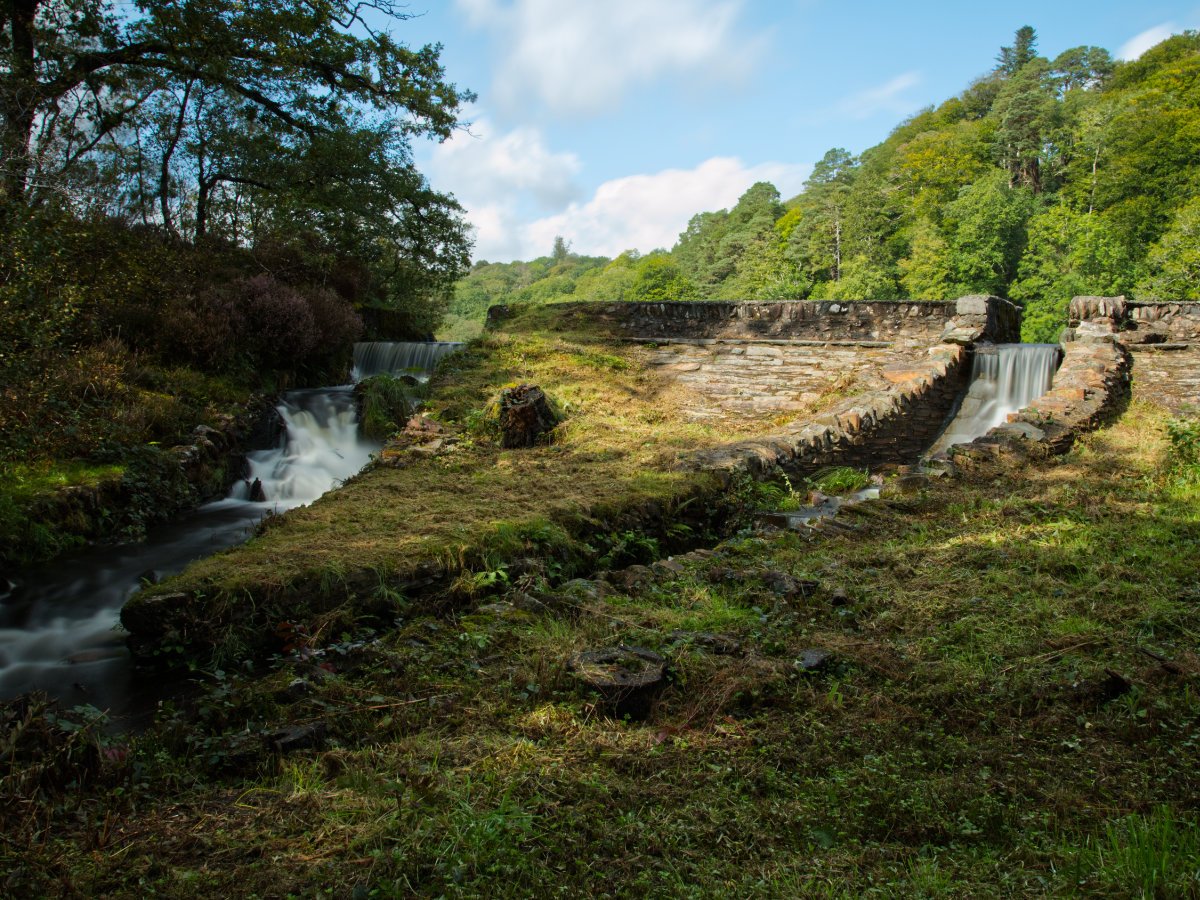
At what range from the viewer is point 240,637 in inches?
155

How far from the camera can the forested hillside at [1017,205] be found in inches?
1264

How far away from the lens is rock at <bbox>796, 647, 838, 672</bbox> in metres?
2.96

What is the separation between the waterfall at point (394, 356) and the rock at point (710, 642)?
12068 millimetres

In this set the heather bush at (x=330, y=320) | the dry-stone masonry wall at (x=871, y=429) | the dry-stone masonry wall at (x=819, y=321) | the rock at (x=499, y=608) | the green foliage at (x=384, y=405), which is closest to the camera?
the rock at (x=499, y=608)

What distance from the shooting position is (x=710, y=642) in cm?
318

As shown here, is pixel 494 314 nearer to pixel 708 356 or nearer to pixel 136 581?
pixel 708 356

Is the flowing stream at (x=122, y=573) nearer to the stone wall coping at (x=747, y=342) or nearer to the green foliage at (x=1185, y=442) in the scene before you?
the stone wall coping at (x=747, y=342)

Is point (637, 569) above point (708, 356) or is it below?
below

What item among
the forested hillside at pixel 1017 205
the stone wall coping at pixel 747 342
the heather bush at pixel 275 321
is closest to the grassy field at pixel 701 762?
the heather bush at pixel 275 321

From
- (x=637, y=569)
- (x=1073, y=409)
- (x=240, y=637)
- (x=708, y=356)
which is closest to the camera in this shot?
(x=240, y=637)

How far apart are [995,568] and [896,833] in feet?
9.05

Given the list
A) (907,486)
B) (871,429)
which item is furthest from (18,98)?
(871,429)

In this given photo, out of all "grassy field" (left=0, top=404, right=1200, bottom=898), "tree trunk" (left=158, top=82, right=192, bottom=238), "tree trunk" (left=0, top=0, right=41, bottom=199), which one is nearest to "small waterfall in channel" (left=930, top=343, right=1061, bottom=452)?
"grassy field" (left=0, top=404, right=1200, bottom=898)

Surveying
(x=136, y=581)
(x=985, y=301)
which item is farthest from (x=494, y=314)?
(x=136, y=581)
